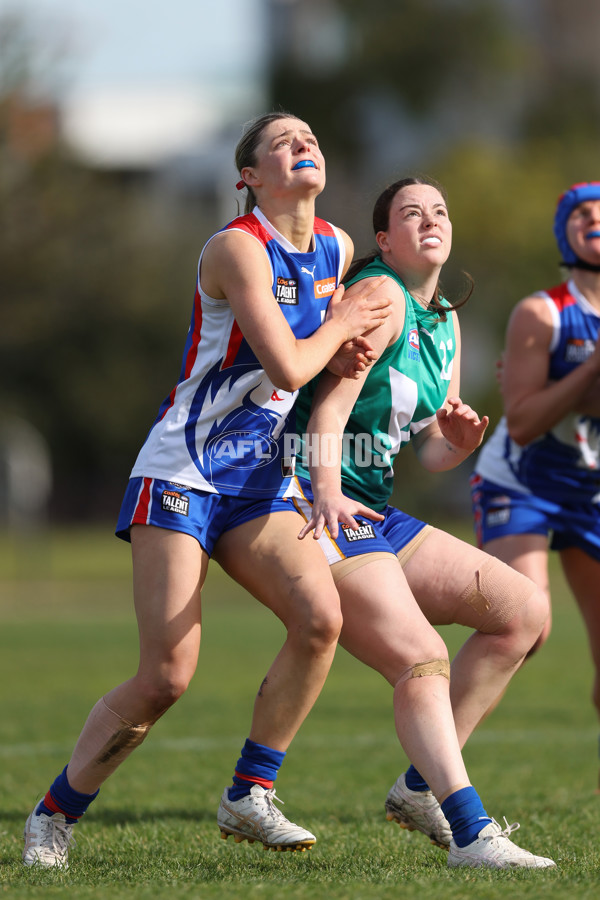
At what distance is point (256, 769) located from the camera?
4.41 m

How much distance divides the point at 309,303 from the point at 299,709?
56.1 inches

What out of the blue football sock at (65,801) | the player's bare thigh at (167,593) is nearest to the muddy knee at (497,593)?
the player's bare thigh at (167,593)

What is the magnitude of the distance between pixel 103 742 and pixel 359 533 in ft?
3.82

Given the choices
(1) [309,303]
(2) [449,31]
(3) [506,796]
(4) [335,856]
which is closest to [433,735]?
(4) [335,856]

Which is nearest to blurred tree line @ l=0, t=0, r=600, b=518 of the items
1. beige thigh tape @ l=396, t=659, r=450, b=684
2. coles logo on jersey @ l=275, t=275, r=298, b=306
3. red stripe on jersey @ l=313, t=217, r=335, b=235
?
red stripe on jersey @ l=313, t=217, r=335, b=235

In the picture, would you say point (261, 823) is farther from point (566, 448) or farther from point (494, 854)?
point (566, 448)

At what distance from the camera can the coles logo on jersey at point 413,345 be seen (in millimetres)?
4480

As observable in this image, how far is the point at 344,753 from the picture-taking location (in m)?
7.80

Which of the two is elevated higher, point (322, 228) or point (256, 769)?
point (322, 228)

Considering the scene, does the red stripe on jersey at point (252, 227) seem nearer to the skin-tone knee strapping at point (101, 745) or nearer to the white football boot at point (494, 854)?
the skin-tone knee strapping at point (101, 745)

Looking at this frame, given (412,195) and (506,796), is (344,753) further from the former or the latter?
(412,195)

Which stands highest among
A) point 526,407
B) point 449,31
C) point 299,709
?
point 449,31

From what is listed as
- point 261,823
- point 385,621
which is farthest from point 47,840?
point 385,621

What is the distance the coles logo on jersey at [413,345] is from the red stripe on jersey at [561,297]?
1.58m
